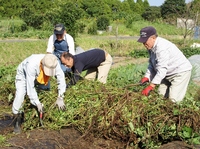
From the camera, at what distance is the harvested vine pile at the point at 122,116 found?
13.1 feet

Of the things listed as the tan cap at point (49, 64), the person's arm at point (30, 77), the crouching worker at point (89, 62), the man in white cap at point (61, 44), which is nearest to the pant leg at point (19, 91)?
the person's arm at point (30, 77)

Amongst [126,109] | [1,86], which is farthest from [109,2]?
[126,109]

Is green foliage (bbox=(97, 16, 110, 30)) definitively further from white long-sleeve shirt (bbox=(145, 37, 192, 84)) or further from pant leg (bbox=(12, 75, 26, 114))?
pant leg (bbox=(12, 75, 26, 114))

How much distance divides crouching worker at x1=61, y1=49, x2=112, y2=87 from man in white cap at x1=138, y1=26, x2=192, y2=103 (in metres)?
1.03

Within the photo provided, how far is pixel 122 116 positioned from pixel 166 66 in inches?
36.0

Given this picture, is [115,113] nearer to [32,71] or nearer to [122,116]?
[122,116]

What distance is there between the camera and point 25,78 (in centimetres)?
438

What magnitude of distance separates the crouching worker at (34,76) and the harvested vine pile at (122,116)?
170 millimetres

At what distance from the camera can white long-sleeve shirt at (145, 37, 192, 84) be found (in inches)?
169

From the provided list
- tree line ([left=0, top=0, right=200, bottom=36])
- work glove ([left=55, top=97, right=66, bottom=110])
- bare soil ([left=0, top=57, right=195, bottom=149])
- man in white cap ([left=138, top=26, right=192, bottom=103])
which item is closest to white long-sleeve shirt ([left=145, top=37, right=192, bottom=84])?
man in white cap ([left=138, top=26, right=192, bottom=103])

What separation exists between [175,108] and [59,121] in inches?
63.7

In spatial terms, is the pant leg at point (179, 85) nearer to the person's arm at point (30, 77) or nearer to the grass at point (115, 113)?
the grass at point (115, 113)

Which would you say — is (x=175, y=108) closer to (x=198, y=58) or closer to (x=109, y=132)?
(x=109, y=132)

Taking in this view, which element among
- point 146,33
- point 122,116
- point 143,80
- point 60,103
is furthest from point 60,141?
point 146,33
